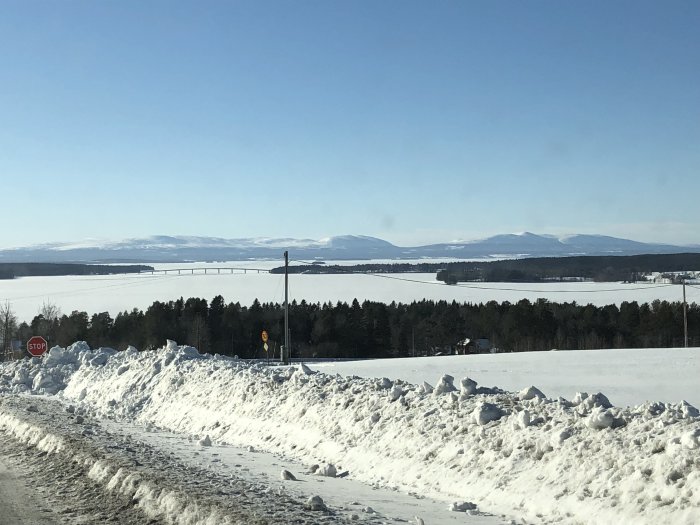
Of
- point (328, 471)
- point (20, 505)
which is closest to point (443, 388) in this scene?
point (328, 471)

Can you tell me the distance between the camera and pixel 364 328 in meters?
91.7

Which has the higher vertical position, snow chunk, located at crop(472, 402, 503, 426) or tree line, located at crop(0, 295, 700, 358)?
snow chunk, located at crop(472, 402, 503, 426)

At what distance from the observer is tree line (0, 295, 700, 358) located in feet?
291

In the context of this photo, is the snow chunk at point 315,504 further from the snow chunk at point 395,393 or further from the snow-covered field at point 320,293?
the snow-covered field at point 320,293

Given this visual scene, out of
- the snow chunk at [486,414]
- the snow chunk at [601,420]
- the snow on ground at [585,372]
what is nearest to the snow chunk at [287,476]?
the snow chunk at [486,414]

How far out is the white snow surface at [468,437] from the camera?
27.9 ft

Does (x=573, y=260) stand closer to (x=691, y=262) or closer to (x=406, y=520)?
(x=691, y=262)

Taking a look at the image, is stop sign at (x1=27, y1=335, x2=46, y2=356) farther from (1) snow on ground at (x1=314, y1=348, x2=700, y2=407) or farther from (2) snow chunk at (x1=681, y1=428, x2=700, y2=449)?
(2) snow chunk at (x1=681, y1=428, x2=700, y2=449)

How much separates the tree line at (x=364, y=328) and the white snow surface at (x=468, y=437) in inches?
2671

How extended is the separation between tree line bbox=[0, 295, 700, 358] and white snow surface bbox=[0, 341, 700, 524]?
67.8m

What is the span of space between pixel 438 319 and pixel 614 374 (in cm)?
6288

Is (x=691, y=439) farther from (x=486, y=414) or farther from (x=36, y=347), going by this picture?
(x=36, y=347)

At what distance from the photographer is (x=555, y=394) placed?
26.1m

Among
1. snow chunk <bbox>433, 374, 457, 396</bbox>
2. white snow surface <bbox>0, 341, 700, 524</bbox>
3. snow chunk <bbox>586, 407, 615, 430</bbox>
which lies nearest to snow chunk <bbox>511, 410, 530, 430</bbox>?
white snow surface <bbox>0, 341, 700, 524</bbox>
